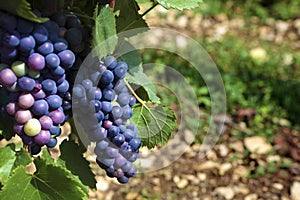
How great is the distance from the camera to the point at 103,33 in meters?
0.99

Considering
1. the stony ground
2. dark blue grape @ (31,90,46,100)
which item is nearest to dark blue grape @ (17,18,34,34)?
dark blue grape @ (31,90,46,100)

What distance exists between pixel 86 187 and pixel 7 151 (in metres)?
0.17

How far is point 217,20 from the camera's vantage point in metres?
3.69

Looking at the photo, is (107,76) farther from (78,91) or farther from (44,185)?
(44,185)

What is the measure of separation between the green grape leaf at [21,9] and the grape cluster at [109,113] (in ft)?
0.57

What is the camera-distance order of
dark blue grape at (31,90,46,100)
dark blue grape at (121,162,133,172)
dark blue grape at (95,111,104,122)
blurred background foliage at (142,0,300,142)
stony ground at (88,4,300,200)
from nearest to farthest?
dark blue grape at (31,90,46,100)
dark blue grape at (95,111,104,122)
dark blue grape at (121,162,133,172)
stony ground at (88,4,300,200)
blurred background foliage at (142,0,300,142)

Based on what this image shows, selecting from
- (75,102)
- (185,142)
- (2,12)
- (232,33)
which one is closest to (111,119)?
(75,102)

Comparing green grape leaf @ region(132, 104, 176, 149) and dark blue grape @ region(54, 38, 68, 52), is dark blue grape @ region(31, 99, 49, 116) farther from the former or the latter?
green grape leaf @ region(132, 104, 176, 149)

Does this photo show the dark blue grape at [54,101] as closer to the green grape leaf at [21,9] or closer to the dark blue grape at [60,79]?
the dark blue grape at [60,79]

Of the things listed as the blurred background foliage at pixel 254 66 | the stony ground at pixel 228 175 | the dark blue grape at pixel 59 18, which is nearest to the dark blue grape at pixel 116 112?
the dark blue grape at pixel 59 18

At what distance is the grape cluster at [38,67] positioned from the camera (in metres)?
0.89

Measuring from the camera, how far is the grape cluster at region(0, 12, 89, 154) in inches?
35.0

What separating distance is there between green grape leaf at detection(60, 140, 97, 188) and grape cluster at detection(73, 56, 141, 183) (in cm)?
6

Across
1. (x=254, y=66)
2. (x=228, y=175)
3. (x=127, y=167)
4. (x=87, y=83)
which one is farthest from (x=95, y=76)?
(x=254, y=66)
